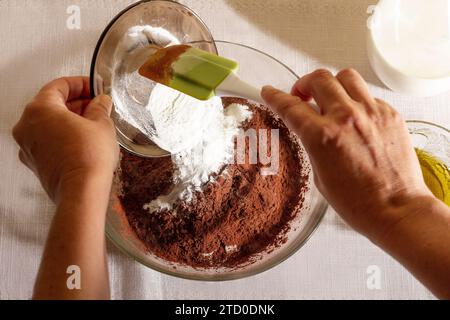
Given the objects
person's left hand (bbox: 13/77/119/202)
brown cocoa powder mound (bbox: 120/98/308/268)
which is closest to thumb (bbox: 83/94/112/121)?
person's left hand (bbox: 13/77/119/202)

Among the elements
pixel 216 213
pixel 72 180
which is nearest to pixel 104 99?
pixel 72 180

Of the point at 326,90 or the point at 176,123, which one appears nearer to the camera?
the point at 326,90

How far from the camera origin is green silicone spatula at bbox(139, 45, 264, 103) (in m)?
0.68

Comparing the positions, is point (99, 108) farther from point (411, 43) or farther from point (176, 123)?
point (411, 43)

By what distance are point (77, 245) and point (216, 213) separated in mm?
238

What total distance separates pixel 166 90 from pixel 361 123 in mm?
299

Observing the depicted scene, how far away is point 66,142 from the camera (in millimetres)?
640

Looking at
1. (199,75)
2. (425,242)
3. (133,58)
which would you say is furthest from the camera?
(133,58)

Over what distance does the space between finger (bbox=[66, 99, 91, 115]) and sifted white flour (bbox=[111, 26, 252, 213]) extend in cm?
5

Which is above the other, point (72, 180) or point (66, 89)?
point (66, 89)

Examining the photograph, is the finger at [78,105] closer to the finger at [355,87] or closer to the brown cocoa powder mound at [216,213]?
the brown cocoa powder mound at [216,213]

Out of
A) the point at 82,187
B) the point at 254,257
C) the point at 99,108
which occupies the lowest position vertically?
the point at 254,257

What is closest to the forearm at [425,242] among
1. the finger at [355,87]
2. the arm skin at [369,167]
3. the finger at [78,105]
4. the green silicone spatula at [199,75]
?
the arm skin at [369,167]
